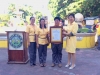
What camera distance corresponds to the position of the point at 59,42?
23.8 ft

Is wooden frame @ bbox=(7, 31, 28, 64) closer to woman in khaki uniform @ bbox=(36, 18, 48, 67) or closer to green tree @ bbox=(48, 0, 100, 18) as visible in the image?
woman in khaki uniform @ bbox=(36, 18, 48, 67)

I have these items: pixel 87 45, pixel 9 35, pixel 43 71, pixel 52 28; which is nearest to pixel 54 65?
pixel 43 71

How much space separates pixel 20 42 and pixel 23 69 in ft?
3.66

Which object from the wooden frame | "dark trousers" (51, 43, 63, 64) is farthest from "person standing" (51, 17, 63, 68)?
the wooden frame

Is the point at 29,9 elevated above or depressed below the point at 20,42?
above

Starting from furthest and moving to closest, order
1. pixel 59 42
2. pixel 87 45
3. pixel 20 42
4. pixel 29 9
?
pixel 29 9 < pixel 87 45 < pixel 20 42 < pixel 59 42

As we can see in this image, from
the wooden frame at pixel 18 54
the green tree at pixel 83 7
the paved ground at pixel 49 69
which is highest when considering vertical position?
the green tree at pixel 83 7

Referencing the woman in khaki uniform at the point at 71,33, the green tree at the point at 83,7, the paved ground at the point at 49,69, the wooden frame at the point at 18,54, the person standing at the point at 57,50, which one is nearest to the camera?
the paved ground at the point at 49,69

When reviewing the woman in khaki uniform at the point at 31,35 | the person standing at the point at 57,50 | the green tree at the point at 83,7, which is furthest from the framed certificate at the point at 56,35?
the green tree at the point at 83,7

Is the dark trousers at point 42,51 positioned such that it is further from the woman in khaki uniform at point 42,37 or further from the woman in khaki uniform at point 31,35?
the woman in khaki uniform at point 31,35

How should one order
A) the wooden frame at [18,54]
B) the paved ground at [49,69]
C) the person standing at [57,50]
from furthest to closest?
the wooden frame at [18,54] < the person standing at [57,50] < the paved ground at [49,69]

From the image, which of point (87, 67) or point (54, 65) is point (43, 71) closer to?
point (54, 65)

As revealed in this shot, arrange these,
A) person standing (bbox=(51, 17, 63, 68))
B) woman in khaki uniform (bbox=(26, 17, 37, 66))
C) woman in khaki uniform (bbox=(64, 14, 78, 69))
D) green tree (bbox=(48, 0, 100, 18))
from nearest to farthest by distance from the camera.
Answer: woman in khaki uniform (bbox=(64, 14, 78, 69)), person standing (bbox=(51, 17, 63, 68)), woman in khaki uniform (bbox=(26, 17, 37, 66)), green tree (bbox=(48, 0, 100, 18))

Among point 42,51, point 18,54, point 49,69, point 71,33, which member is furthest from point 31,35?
point 71,33
